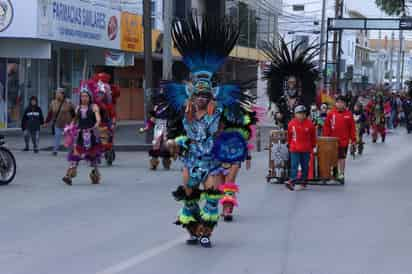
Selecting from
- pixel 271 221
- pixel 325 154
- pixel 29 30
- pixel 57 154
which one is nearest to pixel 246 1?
pixel 29 30

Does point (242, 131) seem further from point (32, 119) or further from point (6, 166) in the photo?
point (32, 119)

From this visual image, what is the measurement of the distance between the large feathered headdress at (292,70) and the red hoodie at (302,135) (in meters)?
1.37

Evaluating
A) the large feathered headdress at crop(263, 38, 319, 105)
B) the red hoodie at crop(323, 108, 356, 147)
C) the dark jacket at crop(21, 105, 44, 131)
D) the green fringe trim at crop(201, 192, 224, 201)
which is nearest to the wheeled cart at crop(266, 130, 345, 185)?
the red hoodie at crop(323, 108, 356, 147)

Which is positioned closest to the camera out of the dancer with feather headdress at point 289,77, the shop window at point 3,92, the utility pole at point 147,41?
the dancer with feather headdress at point 289,77

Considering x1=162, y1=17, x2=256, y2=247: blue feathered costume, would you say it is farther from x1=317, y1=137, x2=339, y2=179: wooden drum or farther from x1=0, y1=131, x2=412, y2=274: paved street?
x1=317, y1=137, x2=339, y2=179: wooden drum

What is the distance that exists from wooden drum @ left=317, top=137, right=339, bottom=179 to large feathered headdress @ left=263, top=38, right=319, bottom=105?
813 mm

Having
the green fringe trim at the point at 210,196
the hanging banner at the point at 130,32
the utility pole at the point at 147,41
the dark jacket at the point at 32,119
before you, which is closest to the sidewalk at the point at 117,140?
the utility pole at the point at 147,41

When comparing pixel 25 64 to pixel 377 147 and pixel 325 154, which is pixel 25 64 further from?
pixel 325 154

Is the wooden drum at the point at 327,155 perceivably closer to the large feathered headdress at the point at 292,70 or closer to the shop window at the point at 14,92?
the large feathered headdress at the point at 292,70

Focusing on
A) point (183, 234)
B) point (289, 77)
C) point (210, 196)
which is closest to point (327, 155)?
point (289, 77)

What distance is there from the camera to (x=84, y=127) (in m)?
15.9

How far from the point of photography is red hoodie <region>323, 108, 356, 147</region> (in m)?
17.2

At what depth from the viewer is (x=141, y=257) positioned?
29.8 feet

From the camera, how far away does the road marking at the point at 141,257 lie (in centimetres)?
845
